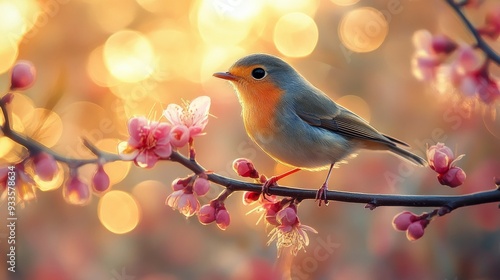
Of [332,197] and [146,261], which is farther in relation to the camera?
[146,261]

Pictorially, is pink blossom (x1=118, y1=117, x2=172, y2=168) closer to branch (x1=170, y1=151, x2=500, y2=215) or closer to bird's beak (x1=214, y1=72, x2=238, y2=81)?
branch (x1=170, y1=151, x2=500, y2=215)

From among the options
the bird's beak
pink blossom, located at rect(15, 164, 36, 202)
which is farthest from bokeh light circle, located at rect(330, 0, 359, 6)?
pink blossom, located at rect(15, 164, 36, 202)

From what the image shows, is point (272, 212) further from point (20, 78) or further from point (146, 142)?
point (20, 78)

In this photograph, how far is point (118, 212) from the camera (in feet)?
10.3

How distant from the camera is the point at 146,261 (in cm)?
312

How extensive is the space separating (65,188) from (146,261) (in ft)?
5.45

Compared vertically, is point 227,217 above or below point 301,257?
above

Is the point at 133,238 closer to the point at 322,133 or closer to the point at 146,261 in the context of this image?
the point at 146,261

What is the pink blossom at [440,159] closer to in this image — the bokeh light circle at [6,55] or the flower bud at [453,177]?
the flower bud at [453,177]

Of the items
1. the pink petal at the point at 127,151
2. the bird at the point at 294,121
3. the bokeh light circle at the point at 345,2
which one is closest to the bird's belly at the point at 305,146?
the bird at the point at 294,121

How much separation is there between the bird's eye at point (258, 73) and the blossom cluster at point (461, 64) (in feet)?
2.17

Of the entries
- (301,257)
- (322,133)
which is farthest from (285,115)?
(301,257)

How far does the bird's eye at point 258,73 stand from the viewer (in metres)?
2.57

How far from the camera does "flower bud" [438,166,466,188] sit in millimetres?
1757
